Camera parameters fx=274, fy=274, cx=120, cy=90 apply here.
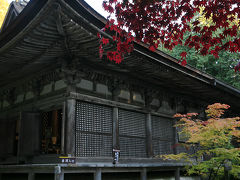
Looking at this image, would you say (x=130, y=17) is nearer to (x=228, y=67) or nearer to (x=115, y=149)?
(x=115, y=149)

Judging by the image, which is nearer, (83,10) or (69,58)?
(83,10)

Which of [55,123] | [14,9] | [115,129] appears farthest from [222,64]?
[14,9]

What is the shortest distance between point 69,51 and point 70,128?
2417 millimetres

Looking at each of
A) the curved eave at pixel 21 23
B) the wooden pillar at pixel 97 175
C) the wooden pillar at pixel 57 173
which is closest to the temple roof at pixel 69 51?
the curved eave at pixel 21 23

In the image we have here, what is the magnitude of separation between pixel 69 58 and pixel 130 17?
2.94 meters

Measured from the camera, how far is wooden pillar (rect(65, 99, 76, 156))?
8578mm

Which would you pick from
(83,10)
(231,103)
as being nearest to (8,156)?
(83,10)

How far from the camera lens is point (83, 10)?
6.70m

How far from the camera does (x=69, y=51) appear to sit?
834 centimetres

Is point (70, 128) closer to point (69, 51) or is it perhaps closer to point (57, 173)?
point (57, 173)

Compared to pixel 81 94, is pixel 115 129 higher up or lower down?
lower down

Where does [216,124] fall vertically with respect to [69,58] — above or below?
below

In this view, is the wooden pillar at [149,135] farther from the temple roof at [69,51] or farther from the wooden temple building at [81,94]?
the temple roof at [69,51]

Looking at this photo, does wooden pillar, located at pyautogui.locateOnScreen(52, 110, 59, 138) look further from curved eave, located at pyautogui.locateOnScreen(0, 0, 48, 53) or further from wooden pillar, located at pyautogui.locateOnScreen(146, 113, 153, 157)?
curved eave, located at pyautogui.locateOnScreen(0, 0, 48, 53)
